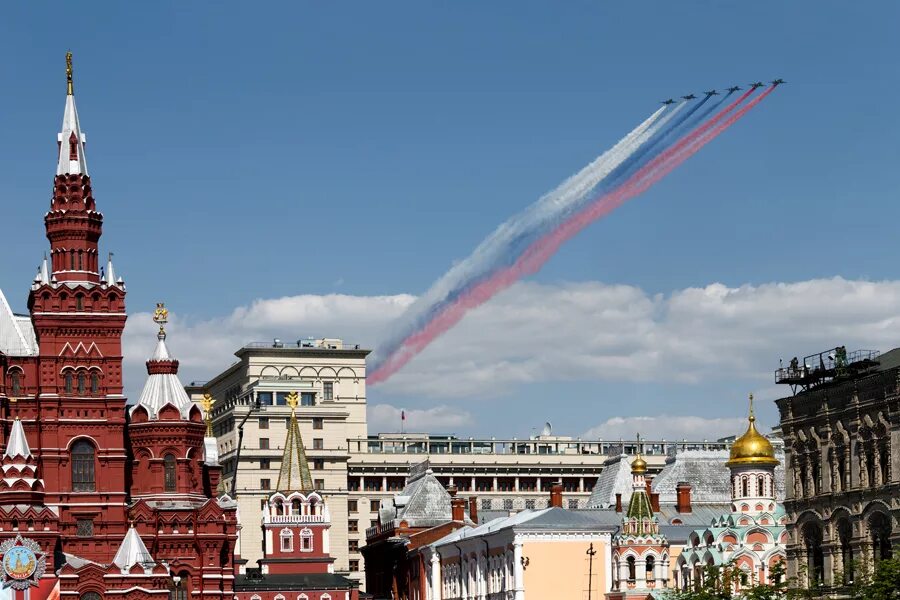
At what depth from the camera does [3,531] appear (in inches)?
4700

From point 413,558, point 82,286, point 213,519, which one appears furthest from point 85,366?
point 413,558

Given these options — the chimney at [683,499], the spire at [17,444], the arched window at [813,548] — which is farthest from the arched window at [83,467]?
the arched window at [813,548]

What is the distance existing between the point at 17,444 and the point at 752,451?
46.4 meters

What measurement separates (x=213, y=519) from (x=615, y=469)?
4652 cm

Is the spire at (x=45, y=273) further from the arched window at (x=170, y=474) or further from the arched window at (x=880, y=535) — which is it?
the arched window at (x=880, y=535)

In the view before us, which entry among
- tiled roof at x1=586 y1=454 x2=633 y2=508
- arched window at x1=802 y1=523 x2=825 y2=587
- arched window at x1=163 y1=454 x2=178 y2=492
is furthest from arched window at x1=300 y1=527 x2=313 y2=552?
arched window at x1=802 y1=523 x2=825 y2=587

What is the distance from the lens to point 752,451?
125m

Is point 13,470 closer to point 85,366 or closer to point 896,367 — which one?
point 85,366

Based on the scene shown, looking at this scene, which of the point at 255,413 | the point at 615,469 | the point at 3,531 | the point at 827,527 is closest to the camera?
the point at 827,527

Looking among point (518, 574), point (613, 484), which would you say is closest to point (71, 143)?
point (518, 574)

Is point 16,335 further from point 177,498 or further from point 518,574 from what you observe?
point 518,574

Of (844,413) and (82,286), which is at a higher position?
(82,286)

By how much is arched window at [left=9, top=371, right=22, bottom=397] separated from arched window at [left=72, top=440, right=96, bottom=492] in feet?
16.7

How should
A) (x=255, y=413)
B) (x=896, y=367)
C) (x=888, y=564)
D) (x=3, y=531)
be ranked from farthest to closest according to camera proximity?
(x=255, y=413) → (x=3, y=531) → (x=896, y=367) → (x=888, y=564)
